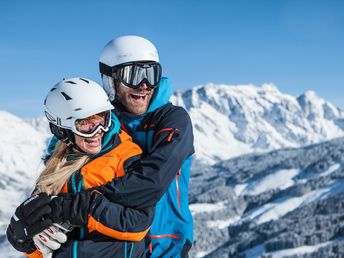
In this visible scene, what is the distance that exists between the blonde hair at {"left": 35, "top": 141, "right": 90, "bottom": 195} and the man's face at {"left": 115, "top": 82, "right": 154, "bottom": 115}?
123 cm

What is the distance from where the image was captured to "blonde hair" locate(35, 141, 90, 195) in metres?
6.01

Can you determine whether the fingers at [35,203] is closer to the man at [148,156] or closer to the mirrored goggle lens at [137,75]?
the man at [148,156]

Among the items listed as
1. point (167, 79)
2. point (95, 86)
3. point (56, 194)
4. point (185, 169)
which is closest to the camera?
point (56, 194)

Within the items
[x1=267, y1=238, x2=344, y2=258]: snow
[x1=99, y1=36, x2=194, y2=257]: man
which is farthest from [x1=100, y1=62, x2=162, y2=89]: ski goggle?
[x1=267, y1=238, x2=344, y2=258]: snow

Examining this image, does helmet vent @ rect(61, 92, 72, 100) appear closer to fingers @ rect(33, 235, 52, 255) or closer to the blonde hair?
the blonde hair

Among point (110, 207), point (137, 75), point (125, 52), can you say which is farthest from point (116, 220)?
point (125, 52)

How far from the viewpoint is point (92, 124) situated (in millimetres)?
6449

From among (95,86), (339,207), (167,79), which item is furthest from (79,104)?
(339,207)

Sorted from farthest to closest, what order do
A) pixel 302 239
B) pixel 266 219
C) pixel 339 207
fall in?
pixel 266 219 < pixel 339 207 < pixel 302 239

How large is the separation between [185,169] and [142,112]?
106 centimetres

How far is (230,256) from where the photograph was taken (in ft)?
504

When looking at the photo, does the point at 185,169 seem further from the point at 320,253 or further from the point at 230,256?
the point at 230,256

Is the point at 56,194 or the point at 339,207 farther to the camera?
the point at 339,207

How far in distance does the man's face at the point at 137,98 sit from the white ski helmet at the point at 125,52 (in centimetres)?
27
